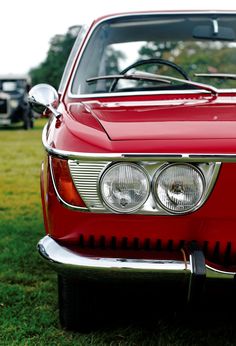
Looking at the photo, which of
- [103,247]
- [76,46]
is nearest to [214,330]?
[103,247]

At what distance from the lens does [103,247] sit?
7.32 ft

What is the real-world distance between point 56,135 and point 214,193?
651mm

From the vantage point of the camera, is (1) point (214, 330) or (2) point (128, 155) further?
(1) point (214, 330)

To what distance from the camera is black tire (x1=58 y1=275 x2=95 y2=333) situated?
2.54 meters

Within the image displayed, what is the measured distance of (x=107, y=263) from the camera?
216 cm

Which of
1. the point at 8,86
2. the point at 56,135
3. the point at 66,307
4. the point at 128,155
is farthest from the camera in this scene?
the point at 8,86

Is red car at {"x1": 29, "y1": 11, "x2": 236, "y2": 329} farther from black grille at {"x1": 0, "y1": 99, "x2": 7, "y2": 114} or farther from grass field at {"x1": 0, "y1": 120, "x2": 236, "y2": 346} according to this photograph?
black grille at {"x1": 0, "y1": 99, "x2": 7, "y2": 114}

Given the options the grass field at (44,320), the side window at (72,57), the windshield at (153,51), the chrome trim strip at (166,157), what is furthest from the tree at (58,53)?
the chrome trim strip at (166,157)

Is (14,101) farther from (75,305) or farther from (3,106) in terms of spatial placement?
(75,305)

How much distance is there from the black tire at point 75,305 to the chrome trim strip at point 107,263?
0.24 metres

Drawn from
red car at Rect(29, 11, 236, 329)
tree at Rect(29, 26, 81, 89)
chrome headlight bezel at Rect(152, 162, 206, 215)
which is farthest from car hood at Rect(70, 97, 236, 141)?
tree at Rect(29, 26, 81, 89)

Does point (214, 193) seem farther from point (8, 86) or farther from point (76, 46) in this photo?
point (8, 86)

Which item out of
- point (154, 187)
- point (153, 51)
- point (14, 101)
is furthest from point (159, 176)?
point (14, 101)

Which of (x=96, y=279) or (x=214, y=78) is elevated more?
(x=214, y=78)
